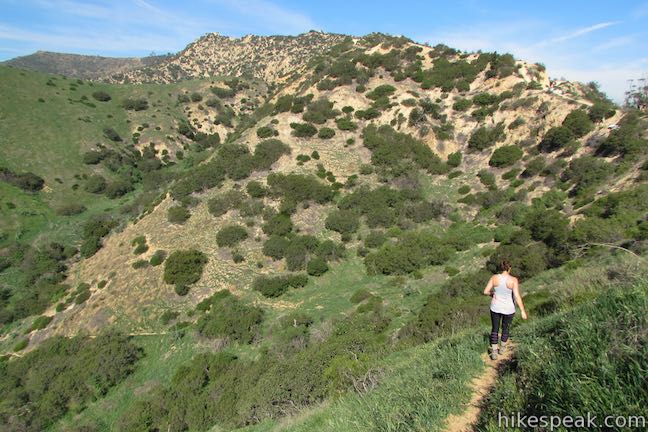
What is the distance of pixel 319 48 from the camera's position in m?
104

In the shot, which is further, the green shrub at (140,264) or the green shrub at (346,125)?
the green shrub at (346,125)

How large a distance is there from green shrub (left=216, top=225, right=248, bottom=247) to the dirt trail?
2818 centimetres

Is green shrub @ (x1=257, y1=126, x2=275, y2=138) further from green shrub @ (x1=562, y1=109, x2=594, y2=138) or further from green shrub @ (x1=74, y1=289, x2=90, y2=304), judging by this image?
green shrub @ (x1=562, y1=109, x2=594, y2=138)

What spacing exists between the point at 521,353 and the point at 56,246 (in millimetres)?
49006

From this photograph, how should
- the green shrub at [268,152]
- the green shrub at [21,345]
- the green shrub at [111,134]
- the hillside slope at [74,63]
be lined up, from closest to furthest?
the green shrub at [21,345], the green shrub at [268,152], the green shrub at [111,134], the hillside slope at [74,63]

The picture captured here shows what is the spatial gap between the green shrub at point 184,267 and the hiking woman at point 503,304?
1083 inches

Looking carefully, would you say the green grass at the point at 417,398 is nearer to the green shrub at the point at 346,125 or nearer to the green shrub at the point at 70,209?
the green shrub at the point at 346,125

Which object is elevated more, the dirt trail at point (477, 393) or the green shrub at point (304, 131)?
the green shrub at point (304, 131)

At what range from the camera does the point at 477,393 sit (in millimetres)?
6441

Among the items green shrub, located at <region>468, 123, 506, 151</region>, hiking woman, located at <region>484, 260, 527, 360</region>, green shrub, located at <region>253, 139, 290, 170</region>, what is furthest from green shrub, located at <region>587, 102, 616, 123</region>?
hiking woman, located at <region>484, 260, 527, 360</region>

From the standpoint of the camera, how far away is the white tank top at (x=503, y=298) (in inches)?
305

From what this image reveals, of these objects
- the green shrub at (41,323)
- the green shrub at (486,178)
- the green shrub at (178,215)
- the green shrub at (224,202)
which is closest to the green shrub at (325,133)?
the green shrub at (224,202)

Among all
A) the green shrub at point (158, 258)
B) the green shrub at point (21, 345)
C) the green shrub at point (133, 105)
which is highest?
the green shrub at point (133, 105)

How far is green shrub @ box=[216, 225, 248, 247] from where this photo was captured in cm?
3300
